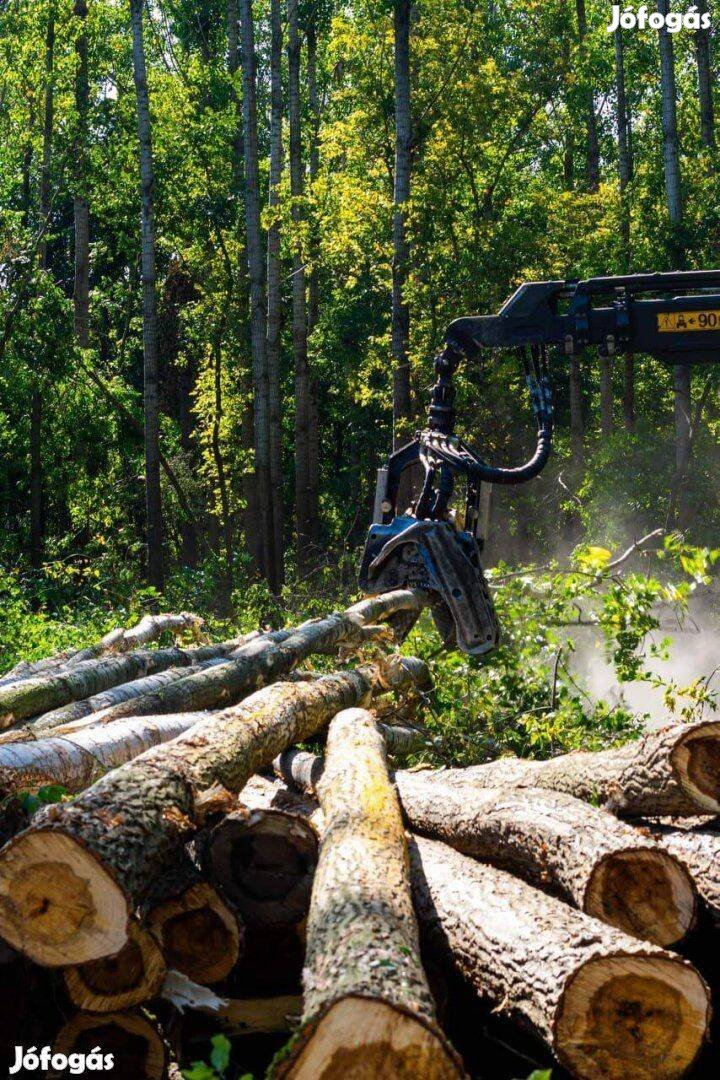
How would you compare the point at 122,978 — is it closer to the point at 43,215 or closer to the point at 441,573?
the point at 441,573

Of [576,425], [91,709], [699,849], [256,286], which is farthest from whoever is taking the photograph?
[576,425]

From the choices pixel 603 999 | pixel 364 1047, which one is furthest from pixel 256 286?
pixel 364 1047

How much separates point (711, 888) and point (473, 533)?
274 inches

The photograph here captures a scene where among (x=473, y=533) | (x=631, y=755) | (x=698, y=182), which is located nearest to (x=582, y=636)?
(x=473, y=533)

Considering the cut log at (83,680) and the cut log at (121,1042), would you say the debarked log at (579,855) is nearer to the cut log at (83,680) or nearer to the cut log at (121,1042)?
the cut log at (121,1042)

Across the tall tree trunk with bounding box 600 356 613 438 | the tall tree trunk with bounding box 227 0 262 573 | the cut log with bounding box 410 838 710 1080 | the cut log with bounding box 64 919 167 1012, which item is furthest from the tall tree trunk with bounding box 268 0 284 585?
the cut log with bounding box 410 838 710 1080

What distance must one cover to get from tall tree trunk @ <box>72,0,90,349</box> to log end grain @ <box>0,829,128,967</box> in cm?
2380

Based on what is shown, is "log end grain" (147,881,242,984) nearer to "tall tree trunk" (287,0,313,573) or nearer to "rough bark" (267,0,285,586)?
"rough bark" (267,0,285,586)

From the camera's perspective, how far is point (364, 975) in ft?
11.9

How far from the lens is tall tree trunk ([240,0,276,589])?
2245cm

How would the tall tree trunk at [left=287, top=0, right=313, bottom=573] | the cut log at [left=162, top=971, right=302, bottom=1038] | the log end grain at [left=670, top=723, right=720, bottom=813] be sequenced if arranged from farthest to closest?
the tall tree trunk at [left=287, top=0, right=313, bottom=573] < the log end grain at [left=670, top=723, right=720, bottom=813] < the cut log at [left=162, top=971, right=302, bottom=1038]

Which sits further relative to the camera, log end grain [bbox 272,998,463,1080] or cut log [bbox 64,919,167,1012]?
cut log [bbox 64,919,167,1012]

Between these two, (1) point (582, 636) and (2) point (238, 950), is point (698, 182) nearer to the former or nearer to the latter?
(1) point (582, 636)

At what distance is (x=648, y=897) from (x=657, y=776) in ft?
3.01
